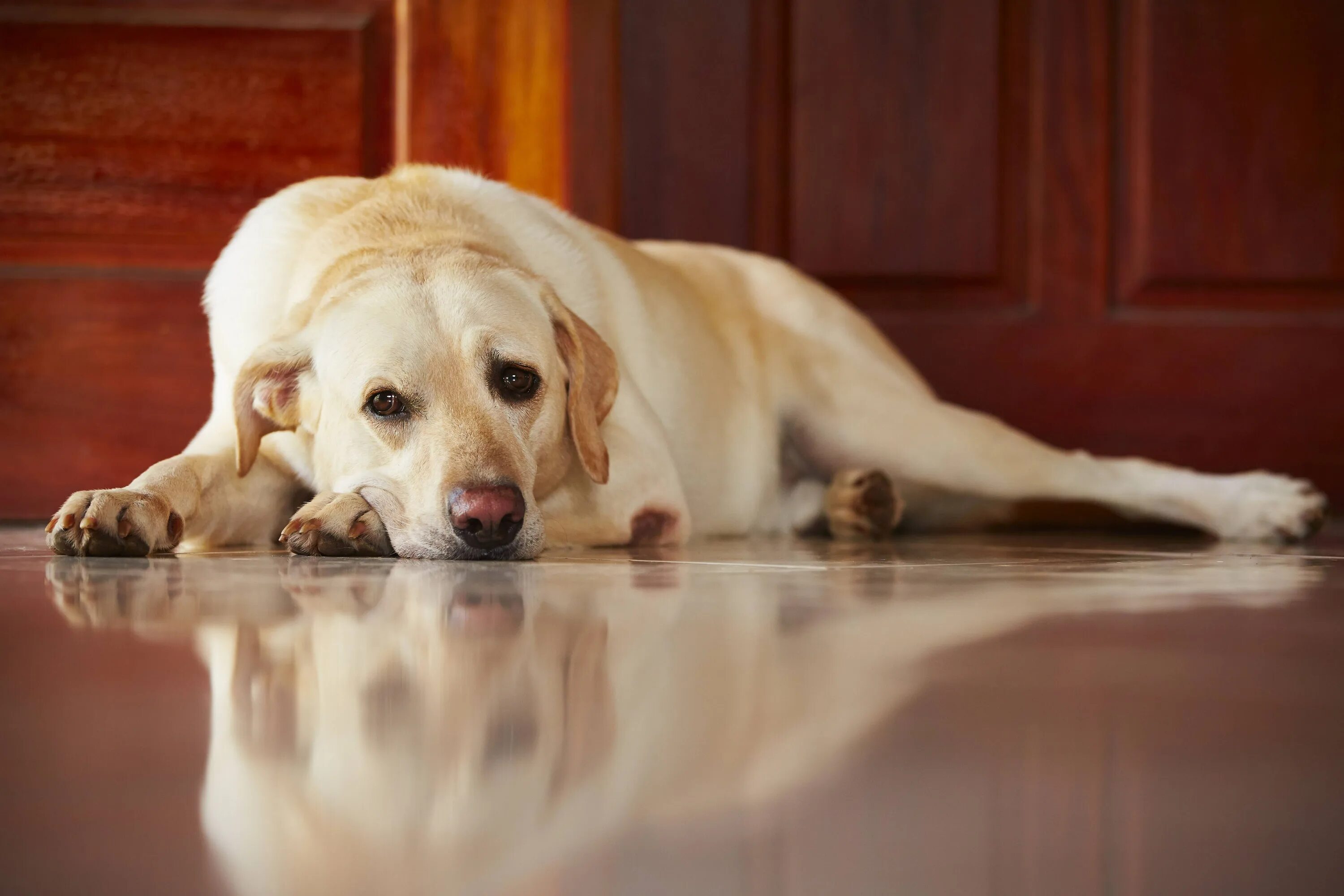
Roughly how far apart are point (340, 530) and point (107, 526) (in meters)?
0.34

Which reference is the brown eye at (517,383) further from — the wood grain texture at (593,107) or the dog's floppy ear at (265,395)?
the wood grain texture at (593,107)

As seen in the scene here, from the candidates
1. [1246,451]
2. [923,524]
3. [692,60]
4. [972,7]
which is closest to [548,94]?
[692,60]

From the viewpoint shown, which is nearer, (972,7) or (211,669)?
(211,669)

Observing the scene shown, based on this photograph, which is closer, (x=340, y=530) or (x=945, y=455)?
(x=340, y=530)

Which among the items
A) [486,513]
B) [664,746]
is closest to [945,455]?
[486,513]

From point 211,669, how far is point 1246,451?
368cm

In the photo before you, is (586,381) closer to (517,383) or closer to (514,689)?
(517,383)

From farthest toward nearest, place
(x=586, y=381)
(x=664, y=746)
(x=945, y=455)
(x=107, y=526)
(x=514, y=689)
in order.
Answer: (x=945, y=455) < (x=586, y=381) < (x=107, y=526) < (x=514, y=689) < (x=664, y=746)

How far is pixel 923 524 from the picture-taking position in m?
3.36

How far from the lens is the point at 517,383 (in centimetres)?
226

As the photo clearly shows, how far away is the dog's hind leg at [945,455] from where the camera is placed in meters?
3.11

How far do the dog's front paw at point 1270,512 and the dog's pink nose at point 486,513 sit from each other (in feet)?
5.76

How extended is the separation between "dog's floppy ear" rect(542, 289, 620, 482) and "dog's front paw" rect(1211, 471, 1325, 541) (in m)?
1.49

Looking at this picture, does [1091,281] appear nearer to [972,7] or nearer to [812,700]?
[972,7]
